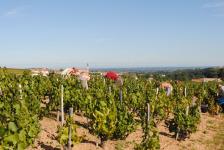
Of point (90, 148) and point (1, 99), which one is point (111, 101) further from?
point (1, 99)

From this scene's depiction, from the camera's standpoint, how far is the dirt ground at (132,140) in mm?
15273

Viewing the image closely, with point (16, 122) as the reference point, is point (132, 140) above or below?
below

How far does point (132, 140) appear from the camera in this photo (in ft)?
58.2

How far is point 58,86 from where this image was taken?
72.3 ft

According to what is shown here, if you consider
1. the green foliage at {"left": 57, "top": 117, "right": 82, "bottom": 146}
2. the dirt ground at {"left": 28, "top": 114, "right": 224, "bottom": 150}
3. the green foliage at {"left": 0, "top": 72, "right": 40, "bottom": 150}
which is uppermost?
the green foliage at {"left": 0, "top": 72, "right": 40, "bottom": 150}

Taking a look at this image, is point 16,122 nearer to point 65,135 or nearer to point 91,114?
point 65,135

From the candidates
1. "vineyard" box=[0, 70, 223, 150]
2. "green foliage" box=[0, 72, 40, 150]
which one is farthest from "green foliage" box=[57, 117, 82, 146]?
"green foliage" box=[0, 72, 40, 150]

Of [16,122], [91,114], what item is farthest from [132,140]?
[16,122]

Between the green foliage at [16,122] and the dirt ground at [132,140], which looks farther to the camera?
the dirt ground at [132,140]

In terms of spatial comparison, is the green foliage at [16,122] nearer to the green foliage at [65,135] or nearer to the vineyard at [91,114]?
the vineyard at [91,114]

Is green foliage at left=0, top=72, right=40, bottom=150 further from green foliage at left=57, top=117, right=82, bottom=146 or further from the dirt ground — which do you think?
the dirt ground

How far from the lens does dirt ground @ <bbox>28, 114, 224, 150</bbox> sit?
601 inches

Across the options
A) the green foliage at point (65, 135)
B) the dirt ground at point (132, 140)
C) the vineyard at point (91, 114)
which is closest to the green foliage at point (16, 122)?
the vineyard at point (91, 114)

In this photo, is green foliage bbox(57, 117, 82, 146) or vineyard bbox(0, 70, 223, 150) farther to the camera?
green foliage bbox(57, 117, 82, 146)
